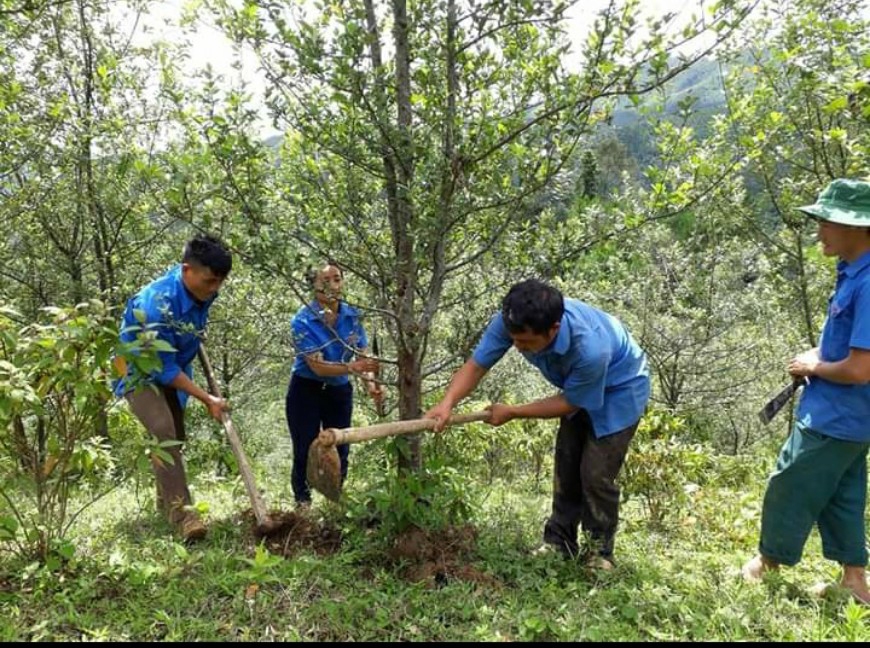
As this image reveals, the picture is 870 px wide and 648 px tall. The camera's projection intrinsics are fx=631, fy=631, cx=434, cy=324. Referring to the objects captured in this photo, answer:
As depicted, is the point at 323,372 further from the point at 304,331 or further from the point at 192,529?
the point at 192,529

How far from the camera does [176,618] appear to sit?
2.58 meters

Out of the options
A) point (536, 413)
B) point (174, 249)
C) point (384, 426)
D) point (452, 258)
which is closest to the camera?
point (384, 426)

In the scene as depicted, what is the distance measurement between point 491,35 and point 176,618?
2.91 m

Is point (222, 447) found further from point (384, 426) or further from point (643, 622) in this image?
point (643, 622)

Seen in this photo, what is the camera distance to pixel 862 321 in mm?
2672

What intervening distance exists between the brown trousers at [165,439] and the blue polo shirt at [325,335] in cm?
83

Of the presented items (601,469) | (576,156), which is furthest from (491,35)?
(601,469)

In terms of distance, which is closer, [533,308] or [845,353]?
[533,308]

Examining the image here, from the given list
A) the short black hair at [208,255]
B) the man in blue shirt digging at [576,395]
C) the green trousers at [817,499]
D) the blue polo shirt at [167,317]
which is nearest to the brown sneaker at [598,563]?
the man in blue shirt digging at [576,395]

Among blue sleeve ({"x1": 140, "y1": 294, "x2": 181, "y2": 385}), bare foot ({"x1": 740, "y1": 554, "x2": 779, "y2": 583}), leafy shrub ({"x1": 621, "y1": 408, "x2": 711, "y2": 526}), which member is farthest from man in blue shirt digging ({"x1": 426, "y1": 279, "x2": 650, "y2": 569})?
blue sleeve ({"x1": 140, "y1": 294, "x2": 181, "y2": 385})

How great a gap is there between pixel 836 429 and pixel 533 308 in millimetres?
1479

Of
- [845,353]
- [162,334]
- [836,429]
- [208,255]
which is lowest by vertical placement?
[836,429]

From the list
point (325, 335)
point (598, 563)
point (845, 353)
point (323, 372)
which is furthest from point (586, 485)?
point (325, 335)

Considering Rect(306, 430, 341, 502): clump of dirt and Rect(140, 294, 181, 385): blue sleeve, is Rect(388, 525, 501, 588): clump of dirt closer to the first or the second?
Rect(306, 430, 341, 502): clump of dirt
